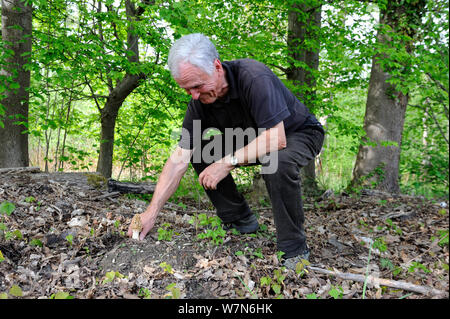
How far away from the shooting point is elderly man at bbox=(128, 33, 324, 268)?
235 cm

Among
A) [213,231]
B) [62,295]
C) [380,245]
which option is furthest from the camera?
[380,245]

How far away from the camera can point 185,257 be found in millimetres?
2453

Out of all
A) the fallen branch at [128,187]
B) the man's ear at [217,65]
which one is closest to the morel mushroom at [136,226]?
the man's ear at [217,65]

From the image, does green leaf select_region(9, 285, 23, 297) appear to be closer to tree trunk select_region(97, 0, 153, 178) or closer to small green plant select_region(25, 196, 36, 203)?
small green plant select_region(25, 196, 36, 203)

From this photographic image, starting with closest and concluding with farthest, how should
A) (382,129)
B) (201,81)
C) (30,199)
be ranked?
(201,81), (30,199), (382,129)

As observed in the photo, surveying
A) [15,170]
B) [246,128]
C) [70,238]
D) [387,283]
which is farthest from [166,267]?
[15,170]

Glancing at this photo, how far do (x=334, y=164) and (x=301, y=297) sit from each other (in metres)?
10.8

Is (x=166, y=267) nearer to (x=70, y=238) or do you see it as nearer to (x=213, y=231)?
(x=213, y=231)

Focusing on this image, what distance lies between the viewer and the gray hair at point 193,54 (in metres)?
2.30

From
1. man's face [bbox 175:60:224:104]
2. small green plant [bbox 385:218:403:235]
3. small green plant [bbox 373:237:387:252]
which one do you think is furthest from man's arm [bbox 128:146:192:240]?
small green plant [bbox 385:218:403:235]

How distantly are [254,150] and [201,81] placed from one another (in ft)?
2.05

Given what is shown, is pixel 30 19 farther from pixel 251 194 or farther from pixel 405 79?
pixel 405 79

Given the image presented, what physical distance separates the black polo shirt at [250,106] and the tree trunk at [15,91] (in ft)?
10.8

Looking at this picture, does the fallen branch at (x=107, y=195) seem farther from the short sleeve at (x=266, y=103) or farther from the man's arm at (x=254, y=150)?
the short sleeve at (x=266, y=103)
